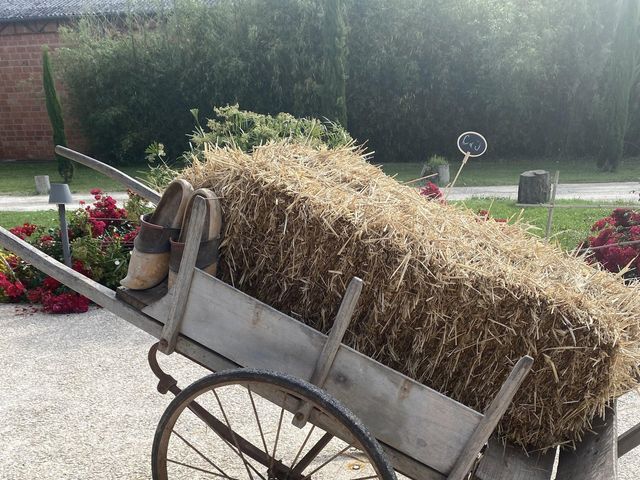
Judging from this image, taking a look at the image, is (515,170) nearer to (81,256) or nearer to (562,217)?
(562,217)

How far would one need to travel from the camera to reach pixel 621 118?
53.6 feet

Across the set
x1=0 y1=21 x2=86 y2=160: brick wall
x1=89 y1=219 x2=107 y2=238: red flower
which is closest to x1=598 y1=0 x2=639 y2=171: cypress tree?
x1=89 y1=219 x2=107 y2=238: red flower

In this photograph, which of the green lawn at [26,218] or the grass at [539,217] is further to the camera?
the green lawn at [26,218]

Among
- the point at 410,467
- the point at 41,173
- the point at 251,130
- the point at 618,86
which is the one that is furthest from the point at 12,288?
the point at 618,86

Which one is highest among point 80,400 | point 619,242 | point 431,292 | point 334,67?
point 431,292

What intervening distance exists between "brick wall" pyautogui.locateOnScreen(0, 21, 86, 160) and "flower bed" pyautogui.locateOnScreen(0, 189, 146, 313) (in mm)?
15264

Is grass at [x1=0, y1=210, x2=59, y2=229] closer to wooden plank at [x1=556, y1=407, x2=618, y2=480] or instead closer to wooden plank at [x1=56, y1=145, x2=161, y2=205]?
wooden plank at [x1=56, y1=145, x2=161, y2=205]

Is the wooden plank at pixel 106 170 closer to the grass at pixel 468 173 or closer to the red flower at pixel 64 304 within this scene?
the red flower at pixel 64 304

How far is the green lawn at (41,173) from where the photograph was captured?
43.5ft

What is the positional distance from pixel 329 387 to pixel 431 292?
1.37ft

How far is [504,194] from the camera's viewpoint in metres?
11.4

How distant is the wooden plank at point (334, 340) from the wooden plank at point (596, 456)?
79 centimetres

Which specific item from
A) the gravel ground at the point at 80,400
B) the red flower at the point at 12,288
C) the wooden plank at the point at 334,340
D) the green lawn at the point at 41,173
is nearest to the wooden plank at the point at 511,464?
the wooden plank at the point at 334,340

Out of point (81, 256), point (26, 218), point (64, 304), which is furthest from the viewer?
point (26, 218)
